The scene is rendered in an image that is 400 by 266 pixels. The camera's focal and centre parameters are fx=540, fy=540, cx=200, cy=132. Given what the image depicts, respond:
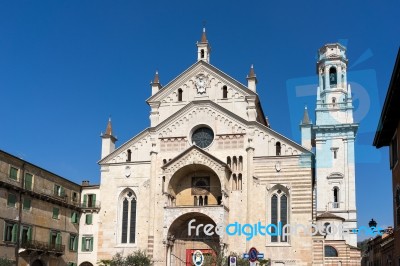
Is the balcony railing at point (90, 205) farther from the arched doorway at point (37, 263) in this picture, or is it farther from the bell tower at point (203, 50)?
the bell tower at point (203, 50)

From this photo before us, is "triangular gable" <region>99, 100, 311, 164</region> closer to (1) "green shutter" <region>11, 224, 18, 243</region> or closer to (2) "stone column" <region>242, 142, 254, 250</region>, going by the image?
(2) "stone column" <region>242, 142, 254, 250</region>

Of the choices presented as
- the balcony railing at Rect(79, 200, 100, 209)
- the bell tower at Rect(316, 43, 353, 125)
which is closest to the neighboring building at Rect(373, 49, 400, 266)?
the balcony railing at Rect(79, 200, 100, 209)

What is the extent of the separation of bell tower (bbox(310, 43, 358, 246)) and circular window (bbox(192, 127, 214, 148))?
23.4 metres

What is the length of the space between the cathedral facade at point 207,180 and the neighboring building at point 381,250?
21.0ft

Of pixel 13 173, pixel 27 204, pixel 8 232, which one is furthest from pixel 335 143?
pixel 8 232

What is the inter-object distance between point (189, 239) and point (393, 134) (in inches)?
896

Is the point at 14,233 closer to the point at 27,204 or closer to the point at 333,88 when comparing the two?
the point at 27,204

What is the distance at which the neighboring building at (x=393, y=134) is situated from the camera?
21141 millimetres

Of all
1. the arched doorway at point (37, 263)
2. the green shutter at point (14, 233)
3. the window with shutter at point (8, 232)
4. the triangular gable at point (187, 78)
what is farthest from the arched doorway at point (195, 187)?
the window with shutter at point (8, 232)

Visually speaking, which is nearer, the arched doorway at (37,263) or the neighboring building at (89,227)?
the arched doorway at (37,263)

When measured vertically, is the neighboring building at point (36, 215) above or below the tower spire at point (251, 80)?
below

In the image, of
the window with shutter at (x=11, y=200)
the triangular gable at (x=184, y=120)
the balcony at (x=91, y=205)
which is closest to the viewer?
the window with shutter at (x=11, y=200)

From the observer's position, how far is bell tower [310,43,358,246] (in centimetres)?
6738

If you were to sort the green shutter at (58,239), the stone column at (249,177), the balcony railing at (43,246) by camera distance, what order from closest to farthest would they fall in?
the balcony railing at (43,246) → the stone column at (249,177) → the green shutter at (58,239)
